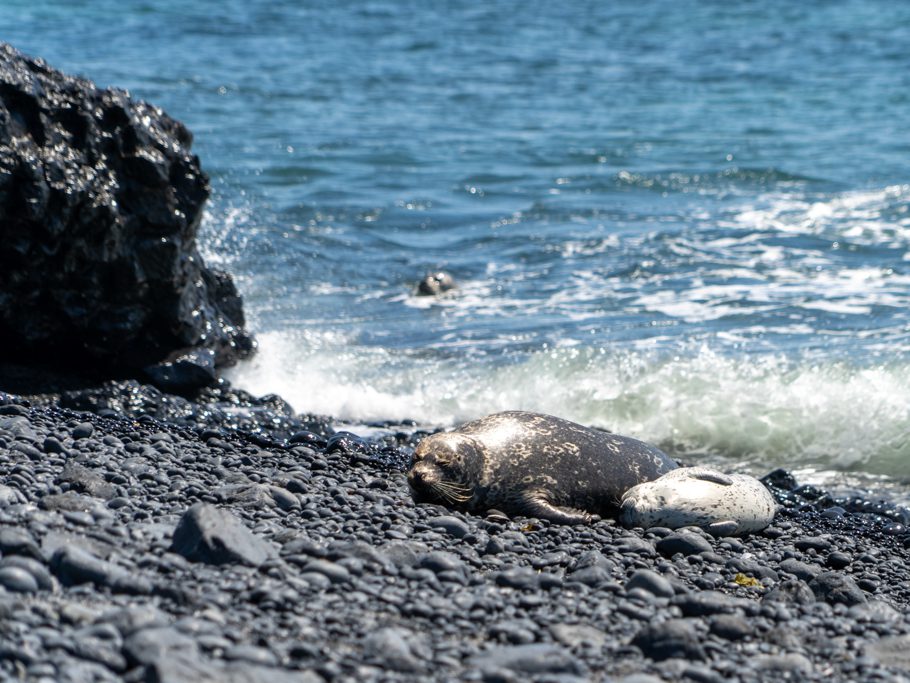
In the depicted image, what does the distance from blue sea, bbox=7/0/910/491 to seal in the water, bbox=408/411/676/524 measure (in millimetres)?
2014

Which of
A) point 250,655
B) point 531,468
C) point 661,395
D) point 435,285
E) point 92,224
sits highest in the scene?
point 92,224

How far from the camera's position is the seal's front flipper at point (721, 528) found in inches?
244

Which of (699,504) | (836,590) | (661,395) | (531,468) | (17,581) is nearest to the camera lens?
(17,581)

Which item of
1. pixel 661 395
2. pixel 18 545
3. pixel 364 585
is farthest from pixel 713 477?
pixel 18 545

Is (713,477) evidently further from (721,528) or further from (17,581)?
(17,581)

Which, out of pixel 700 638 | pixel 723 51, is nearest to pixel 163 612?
pixel 700 638

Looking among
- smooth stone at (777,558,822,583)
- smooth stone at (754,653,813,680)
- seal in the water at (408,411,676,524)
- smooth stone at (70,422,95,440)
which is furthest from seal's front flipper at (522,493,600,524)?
smooth stone at (70,422,95,440)

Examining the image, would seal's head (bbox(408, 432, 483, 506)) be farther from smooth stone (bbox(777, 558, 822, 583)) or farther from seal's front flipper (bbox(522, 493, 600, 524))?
smooth stone (bbox(777, 558, 822, 583))

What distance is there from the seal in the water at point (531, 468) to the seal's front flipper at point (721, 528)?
55cm

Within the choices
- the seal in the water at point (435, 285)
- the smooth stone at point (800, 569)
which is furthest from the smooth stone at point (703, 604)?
the seal in the water at point (435, 285)

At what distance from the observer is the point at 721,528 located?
244 inches

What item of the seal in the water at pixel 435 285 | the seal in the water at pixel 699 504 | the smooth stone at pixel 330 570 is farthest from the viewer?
the seal in the water at pixel 435 285

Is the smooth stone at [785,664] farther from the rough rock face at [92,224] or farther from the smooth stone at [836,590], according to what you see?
the rough rock face at [92,224]

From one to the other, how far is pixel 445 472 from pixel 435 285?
612cm
